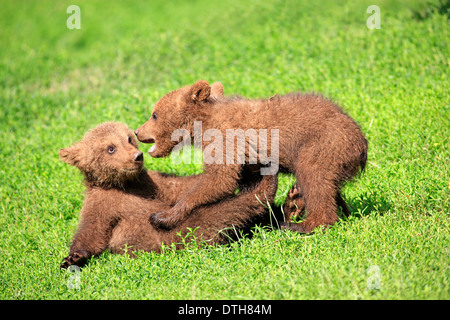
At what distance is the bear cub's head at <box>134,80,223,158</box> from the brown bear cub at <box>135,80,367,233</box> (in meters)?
0.01

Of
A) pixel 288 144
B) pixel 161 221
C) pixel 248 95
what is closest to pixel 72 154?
pixel 161 221

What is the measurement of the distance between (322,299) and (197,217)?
2185 millimetres

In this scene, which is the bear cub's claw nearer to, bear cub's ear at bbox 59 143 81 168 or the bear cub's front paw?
the bear cub's front paw

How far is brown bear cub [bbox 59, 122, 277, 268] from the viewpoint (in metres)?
6.58

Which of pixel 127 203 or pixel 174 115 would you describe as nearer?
pixel 174 115

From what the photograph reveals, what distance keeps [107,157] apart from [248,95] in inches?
142

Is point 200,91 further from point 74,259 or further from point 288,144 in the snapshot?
point 74,259

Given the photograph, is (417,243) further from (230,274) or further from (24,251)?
(24,251)

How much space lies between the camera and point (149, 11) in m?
18.7

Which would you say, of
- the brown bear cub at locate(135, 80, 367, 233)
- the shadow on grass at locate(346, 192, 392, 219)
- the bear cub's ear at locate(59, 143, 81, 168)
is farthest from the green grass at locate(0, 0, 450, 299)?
the bear cub's ear at locate(59, 143, 81, 168)

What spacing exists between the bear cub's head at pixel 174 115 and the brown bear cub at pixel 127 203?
0.98 ft

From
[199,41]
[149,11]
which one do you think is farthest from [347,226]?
[149,11]

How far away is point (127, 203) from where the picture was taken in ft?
23.4

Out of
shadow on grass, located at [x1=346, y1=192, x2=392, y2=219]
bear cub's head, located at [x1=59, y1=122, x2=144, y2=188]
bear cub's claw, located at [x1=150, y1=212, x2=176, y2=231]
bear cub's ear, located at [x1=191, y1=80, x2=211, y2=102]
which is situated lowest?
bear cub's claw, located at [x1=150, y1=212, x2=176, y2=231]
